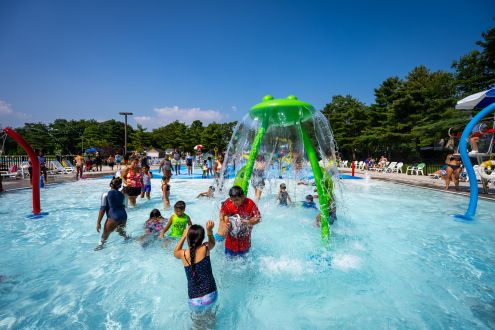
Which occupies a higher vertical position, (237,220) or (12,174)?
(12,174)

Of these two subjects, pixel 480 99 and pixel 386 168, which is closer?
pixel 480 99

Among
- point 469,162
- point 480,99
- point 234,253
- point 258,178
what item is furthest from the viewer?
point 480,99

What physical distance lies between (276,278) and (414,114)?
32271 millimetres

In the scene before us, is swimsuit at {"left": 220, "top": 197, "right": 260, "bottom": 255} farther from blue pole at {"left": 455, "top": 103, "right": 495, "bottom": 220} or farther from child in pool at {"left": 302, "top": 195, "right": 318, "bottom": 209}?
blue pole at {"left": 455, "top": 103, "right": 495, "bottom": 220}

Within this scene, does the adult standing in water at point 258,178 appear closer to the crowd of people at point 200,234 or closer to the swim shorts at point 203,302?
the crowd of people at point 200,234

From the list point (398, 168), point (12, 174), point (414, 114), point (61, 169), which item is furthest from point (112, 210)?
point (414, 114)

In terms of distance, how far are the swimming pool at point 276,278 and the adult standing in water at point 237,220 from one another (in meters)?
0.45

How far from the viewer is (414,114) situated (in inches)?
1174

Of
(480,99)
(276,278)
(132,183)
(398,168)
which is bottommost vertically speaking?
(276,278)

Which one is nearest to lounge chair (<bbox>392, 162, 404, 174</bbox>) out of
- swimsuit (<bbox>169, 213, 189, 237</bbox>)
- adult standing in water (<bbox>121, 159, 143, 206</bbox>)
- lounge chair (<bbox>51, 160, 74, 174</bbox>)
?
adult standing in water (<bbox>121, 159, 143, 206</bbox>)

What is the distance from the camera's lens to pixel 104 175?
20.8 meters

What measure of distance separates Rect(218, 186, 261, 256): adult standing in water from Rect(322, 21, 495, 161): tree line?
26.8m

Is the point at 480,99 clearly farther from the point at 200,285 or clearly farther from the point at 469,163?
the point at 200,285

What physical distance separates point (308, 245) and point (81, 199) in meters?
10.2
